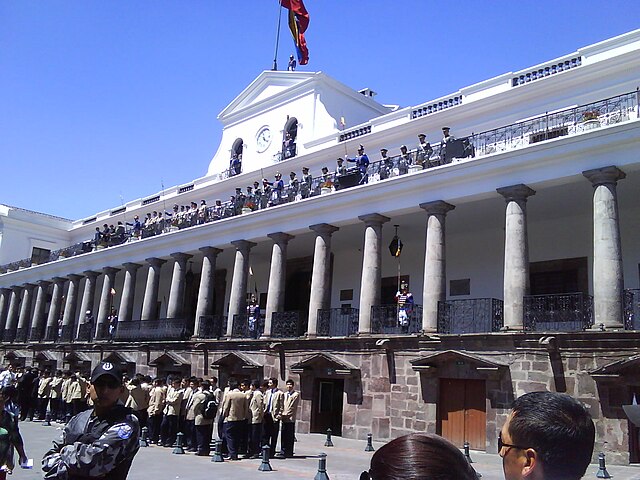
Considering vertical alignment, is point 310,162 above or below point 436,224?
above

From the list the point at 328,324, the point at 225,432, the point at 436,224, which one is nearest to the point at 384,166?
the point at 436,224

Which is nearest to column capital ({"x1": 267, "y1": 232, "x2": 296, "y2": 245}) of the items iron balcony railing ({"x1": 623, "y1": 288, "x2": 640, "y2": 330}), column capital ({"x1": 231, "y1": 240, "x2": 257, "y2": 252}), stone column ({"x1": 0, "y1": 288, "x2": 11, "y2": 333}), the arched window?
column capital ({"x1": 231, "y1": 240, "x2": 257, "y2": 252})

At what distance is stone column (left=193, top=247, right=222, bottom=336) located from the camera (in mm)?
28312

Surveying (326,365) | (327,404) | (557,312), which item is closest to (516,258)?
(557,312)

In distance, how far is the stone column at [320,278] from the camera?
76.6 feet

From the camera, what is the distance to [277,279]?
83.6 ft

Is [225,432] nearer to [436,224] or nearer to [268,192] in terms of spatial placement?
[436,224]

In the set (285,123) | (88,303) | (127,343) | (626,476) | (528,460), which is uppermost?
(285,123)

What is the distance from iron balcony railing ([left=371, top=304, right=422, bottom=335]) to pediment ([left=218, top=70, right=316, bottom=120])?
1556 centimetres

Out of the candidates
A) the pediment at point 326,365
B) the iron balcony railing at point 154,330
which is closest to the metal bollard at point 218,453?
the pediment at point 326,365

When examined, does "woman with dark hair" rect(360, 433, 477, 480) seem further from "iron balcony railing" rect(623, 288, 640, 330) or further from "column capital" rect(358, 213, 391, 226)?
"column capital" rect(358, 213, 391, 226)

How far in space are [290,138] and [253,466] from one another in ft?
73.1

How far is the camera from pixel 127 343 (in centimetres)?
3209

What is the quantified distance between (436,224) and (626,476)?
938cm
